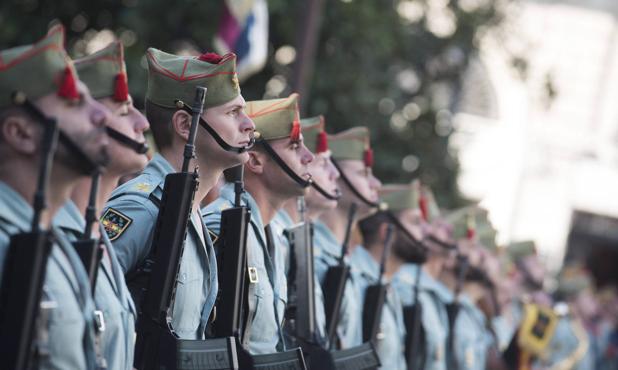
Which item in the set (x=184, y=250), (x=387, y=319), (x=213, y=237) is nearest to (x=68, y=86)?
(x=184, y=250)

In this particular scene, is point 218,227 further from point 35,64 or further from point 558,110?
point 558,110

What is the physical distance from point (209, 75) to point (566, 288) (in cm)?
1154

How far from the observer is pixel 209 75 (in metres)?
4.85

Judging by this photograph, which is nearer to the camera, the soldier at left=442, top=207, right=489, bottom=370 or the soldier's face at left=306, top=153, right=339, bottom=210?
the soldier's face at left=306, top=153, right=339, bottom=210

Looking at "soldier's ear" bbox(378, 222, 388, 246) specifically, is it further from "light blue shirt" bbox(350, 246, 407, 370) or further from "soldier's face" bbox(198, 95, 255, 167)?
"soldier's face" bbox(198, 95, 255, 167)

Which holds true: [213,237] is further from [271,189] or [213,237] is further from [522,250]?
[522,250]

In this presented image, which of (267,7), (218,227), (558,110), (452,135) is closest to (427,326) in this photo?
(218,227)

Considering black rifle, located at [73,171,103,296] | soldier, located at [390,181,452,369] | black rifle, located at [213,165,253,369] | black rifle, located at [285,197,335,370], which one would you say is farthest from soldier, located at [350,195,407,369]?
black rifle, located at [73,171,103,296]

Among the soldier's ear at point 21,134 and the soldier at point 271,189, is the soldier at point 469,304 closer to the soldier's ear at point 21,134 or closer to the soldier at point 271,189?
the soldier at point 271,189

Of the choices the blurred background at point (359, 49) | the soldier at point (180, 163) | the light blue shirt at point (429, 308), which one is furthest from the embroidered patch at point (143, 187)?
the blurred background at point (359, 49)

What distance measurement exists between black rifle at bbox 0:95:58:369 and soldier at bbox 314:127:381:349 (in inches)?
133

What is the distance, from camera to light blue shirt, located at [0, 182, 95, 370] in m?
3.53

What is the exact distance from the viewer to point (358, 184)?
708cm

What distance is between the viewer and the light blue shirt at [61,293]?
139 inches
